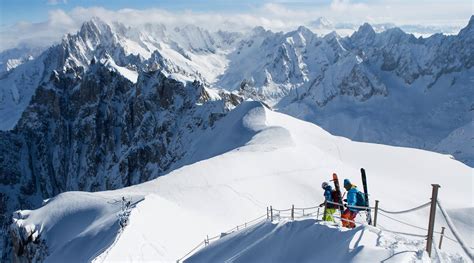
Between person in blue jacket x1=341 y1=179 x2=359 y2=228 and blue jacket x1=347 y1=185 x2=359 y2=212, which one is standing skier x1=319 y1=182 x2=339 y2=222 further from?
blue jacket x1=347 y1=185 x2=359 y2=212

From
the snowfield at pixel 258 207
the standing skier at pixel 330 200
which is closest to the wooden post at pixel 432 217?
the snowfield at pixel 258 207

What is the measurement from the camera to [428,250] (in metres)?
14.8

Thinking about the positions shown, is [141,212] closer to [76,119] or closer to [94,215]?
[94,215]

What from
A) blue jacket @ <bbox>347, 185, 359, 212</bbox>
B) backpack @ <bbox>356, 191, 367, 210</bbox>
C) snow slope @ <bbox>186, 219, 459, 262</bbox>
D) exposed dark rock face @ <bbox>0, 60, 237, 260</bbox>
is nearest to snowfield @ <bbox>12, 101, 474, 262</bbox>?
snow slope @ <bbox>186, 219, 459, 262</bbox>

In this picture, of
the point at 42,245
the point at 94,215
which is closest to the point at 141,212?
the point at 94,215

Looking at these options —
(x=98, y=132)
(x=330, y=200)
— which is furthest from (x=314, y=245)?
(x=98, y=132)

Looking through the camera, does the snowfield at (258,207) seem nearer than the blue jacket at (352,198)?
Yes

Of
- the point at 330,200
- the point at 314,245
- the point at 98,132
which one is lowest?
the point at 314,245

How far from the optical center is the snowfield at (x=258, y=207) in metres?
17.2

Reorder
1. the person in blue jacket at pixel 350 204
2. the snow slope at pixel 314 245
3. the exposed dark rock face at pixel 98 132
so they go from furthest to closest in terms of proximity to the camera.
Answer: the exposed dark rock face at pixel 98 132 < the person in blue jacket at pixel 350 204 < the snow slope at pixel 314 245

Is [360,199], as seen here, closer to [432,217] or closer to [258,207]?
[432,217]

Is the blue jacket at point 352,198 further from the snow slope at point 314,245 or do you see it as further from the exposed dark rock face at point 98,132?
the exposed dark rock face at point 98,132

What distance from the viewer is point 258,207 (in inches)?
1459

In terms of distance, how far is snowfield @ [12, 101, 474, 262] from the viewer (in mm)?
17172
